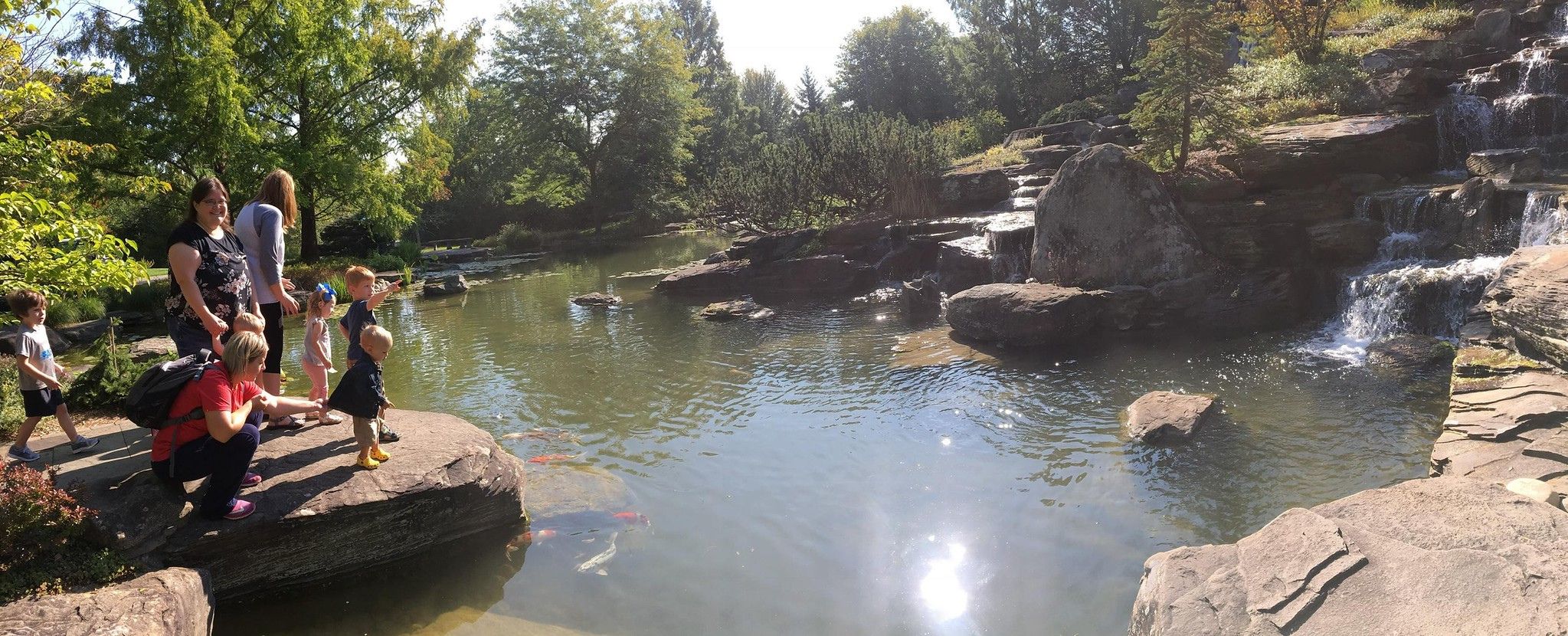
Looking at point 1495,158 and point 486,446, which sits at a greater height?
point 1495,158

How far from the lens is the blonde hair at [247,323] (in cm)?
471

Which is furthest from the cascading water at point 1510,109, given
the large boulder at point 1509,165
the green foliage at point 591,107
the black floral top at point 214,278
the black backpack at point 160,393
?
the green foliage at point 591,107

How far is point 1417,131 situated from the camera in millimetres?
12711

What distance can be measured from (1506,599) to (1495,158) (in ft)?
37.2

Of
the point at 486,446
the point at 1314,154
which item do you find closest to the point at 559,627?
the point at 486,446

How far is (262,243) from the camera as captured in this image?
496 cm

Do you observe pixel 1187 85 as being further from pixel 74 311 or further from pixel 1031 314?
pixel 74 311

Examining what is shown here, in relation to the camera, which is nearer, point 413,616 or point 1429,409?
point 413,616

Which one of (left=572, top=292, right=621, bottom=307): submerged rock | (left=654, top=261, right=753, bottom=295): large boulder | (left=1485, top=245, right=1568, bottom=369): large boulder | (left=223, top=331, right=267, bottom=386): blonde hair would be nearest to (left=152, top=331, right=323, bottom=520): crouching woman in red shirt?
(left=223, top=331, right=267, bottom=386): blonde hair

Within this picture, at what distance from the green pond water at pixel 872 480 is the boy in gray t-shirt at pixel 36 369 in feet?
6.30

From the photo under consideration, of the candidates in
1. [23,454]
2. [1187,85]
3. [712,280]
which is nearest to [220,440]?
[23,454]

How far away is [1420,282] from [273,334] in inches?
454

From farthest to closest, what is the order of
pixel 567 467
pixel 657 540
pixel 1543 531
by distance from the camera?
1. pixel 567 467
2. pixel 657 540
3. pixel 1543 531

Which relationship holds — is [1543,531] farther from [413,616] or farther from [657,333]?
[657,333]
